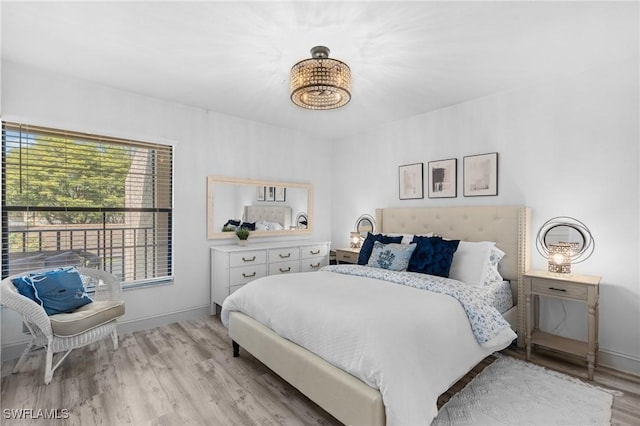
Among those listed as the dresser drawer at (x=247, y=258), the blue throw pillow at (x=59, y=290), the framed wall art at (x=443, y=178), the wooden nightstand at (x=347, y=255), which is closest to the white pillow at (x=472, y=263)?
the framed wall art at (x=443, y=178)

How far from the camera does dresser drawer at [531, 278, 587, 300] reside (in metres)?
2.49

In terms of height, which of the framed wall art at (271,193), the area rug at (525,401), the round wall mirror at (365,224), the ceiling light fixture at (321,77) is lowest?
the area rug at (525,401)

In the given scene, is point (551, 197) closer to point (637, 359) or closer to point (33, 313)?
point (637, 359)

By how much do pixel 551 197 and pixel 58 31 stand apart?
13.9 feet

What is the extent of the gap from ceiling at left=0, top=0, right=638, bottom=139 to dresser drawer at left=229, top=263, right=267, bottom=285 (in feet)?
6.51

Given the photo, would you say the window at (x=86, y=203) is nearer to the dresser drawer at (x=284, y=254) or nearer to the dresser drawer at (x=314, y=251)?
the dresser drawer at (x=284, y=254)

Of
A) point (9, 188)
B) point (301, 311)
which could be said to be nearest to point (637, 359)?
point (301, 311)

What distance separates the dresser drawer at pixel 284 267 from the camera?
4.09 meters

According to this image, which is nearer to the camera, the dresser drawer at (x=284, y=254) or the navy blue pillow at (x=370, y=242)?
the navy blue pillow at (x=370, y=242)

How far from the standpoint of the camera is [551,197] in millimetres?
Result: 2969

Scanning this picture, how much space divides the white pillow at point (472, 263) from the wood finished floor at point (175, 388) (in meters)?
0.71

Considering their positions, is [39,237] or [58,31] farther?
[39,237]

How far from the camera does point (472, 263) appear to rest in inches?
114

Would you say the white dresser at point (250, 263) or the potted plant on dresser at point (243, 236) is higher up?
the potted plant on dresser at point (243, 236)
